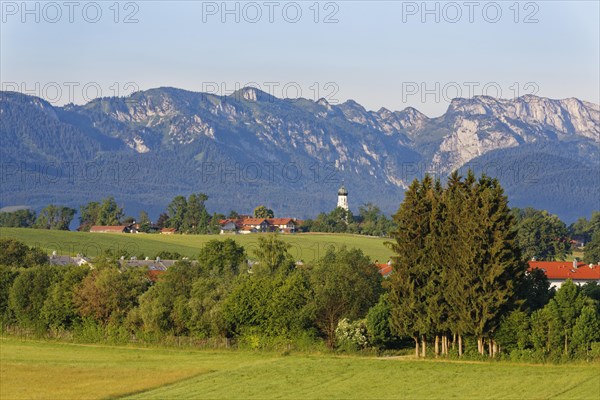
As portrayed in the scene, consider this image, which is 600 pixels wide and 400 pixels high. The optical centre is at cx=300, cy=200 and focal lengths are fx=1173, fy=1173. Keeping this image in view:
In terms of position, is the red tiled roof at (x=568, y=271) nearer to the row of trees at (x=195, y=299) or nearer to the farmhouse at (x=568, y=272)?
the farmhouse at (x=568, y=272)

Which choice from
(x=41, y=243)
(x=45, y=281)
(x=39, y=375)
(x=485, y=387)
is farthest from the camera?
(x=41, y=243)

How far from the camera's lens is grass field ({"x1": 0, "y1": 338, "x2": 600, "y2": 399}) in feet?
186

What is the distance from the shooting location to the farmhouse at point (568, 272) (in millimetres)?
135375

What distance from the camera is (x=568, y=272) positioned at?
138 meters

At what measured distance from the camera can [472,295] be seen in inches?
2908

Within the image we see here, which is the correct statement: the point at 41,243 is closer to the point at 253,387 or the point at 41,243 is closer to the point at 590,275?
the point at 590,275

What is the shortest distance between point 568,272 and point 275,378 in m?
82.1

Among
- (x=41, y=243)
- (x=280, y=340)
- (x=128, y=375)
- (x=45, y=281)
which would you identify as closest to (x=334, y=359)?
(x=280, y=340)

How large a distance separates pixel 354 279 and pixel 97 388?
30.2 m

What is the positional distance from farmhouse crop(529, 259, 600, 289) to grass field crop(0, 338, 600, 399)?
2541 inches

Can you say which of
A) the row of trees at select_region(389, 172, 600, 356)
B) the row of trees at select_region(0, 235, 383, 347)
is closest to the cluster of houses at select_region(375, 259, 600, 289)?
the row of trees at select_region(0, 235, 383, 347)

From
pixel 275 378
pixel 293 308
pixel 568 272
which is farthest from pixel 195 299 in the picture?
pixel 568 272

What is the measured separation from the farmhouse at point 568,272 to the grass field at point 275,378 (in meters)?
64.5

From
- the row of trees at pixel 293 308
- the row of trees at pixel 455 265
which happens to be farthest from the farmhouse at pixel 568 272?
the row of trees at pixel 455 265
